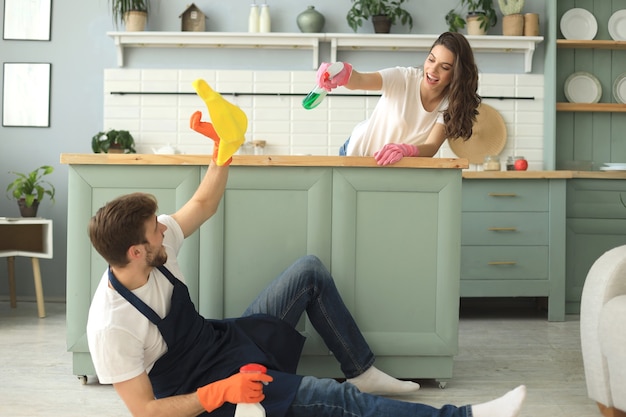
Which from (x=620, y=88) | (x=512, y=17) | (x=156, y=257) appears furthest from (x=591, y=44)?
(x=156, y=257)

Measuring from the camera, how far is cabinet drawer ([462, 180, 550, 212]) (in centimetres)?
435

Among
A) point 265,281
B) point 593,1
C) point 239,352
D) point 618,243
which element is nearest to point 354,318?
point 265,281

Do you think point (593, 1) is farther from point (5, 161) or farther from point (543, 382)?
point (5, 161)

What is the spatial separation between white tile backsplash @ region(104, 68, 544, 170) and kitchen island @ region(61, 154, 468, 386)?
216 cm

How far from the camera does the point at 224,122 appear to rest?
218 centimetres

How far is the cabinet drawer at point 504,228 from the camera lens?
4.36 meters

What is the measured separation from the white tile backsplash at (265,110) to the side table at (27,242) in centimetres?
80

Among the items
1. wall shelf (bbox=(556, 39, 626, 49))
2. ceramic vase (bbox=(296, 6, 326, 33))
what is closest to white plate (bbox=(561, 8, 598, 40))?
wall shelf (bbox=(556, 39, 626, 49))

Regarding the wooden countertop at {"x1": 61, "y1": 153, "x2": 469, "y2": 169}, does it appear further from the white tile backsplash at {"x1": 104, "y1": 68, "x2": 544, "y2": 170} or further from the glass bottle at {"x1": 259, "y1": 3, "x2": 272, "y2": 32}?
the glass bottle at {"x1": 259, "y1": 3, "x2": 272, "y2": 32}

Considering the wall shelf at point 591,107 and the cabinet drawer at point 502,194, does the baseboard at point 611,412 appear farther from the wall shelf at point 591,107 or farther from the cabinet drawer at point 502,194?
the wall shelf at point 591,107

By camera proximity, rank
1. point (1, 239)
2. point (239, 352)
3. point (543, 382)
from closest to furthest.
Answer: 1. point (239, 352)
2. point (543, 382)
3. point (1, 239)

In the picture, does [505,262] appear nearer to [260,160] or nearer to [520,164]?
[520,164]

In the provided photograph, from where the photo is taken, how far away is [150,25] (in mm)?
4898

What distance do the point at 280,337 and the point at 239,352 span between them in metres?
0.22
